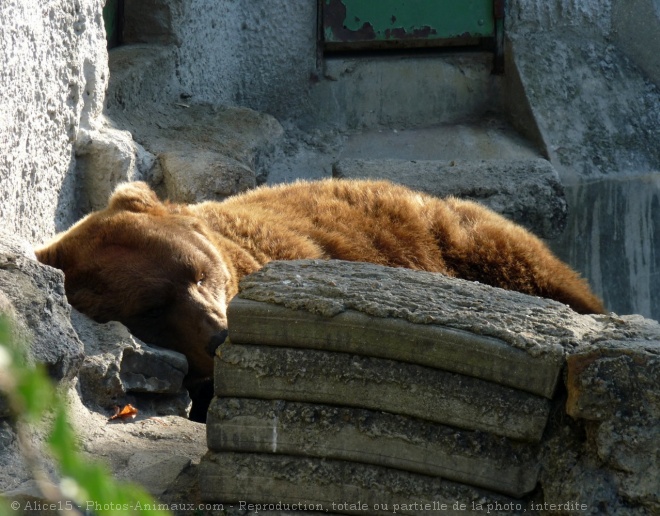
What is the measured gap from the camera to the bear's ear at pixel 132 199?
4.10 meters

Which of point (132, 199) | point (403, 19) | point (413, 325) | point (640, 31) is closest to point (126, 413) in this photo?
point (413, 325)

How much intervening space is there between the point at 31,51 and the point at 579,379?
2.89 metres

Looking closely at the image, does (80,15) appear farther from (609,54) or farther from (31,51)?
(609,54)

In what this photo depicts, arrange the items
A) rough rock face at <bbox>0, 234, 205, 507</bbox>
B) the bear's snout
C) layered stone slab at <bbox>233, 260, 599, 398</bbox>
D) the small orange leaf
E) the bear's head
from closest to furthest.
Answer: layered stone slab at <bbox>233, 260, 599, 398</bbox> → rough rock face at <bbox>0, 234, 205, 507</bbox> → the small orange leaf → the bear's snout → the bear's head

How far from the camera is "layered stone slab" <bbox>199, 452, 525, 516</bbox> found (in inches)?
95.6

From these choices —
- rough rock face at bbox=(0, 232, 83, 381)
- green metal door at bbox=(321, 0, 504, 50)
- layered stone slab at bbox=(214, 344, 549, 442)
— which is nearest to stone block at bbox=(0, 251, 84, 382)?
rough rock face at bbox=(0, 232, 83, 381)

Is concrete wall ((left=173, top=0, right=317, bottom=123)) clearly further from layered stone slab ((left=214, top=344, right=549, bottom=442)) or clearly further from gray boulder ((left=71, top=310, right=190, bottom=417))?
layered stone slab ((left=214, top=344, right=549, bottom=442))

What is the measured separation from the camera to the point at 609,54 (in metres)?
7.77

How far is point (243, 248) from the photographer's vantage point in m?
4.27

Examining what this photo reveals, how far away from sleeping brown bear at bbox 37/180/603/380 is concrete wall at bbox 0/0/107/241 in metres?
0.26

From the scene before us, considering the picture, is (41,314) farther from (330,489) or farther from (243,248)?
(243,248)

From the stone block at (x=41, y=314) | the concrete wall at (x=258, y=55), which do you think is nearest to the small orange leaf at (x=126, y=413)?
the stone block at (x=41, y=314)

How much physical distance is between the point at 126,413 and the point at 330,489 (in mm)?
905

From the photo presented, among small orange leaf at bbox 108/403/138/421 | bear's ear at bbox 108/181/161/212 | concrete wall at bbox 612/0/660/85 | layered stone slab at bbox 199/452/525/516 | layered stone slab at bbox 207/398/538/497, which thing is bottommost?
small orange leaf at bbox 108/403/138/421
